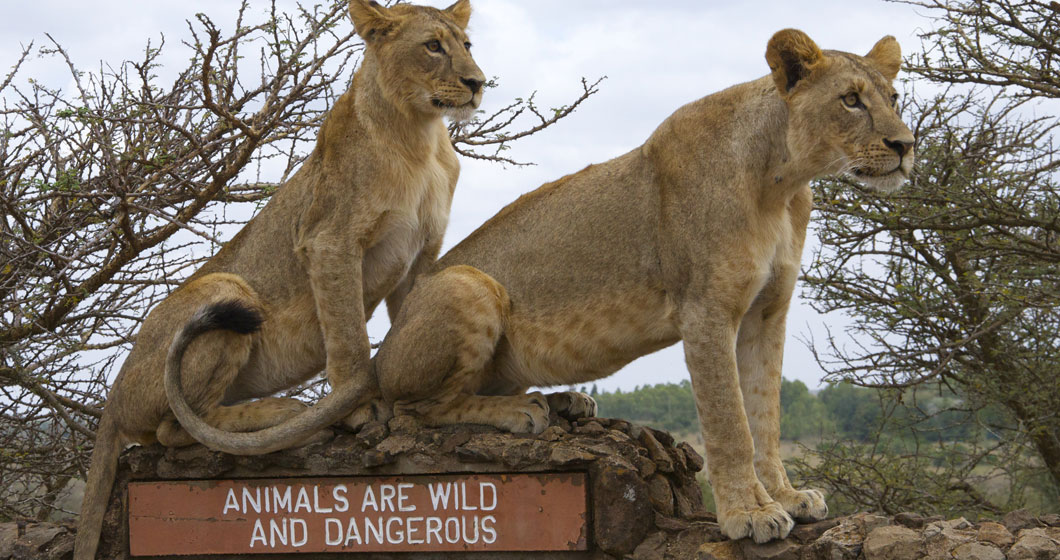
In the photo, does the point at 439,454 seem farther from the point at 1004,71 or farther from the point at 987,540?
the point at 1004,71

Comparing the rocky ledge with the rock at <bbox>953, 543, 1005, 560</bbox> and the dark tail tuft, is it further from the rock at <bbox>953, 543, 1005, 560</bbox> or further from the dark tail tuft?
the dark tail tuft

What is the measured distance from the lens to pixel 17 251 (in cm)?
720

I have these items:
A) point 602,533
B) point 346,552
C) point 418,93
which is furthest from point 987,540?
point 418,93

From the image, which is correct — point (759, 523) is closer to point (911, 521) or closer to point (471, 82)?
point (911, 521)

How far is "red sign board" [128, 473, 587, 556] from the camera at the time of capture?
5031 millimetres

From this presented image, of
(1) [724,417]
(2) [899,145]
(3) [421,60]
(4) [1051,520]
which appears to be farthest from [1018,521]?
(3) [421,60]

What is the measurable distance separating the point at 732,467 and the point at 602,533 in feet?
2.30

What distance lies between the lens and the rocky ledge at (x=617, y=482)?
4570 mm

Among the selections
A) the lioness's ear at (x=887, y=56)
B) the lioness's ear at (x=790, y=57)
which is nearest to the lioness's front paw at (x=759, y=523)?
the lioness's ear at (x=790, y=57)

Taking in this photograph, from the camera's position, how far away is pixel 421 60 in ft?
17.5

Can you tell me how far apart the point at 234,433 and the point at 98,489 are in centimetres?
87

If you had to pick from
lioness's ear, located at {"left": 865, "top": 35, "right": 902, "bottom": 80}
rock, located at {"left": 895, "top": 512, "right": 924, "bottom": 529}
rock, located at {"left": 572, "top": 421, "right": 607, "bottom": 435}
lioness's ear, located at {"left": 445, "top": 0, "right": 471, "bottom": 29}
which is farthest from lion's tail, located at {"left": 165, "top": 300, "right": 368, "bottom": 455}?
lioness's ear, located at {"left": 865, "top": 35, "right": 902, "bottom": 80}

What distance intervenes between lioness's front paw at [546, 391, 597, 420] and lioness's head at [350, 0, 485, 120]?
1458 mm

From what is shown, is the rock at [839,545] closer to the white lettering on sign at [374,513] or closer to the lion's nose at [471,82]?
the white lettering on sign at [374,513]
